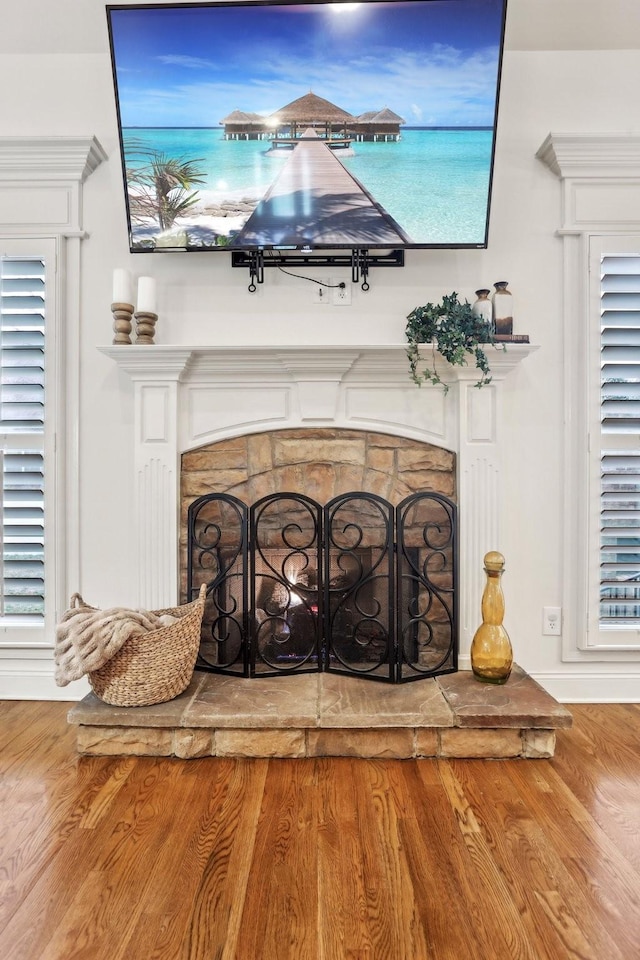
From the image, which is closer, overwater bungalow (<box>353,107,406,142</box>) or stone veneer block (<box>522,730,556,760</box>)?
stone veneer block (<box>522,730,556,760</box>)

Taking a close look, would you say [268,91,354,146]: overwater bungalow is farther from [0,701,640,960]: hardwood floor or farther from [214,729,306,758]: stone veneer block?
[0,701,640,960]: hardwood floor

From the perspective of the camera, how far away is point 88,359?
2.60m

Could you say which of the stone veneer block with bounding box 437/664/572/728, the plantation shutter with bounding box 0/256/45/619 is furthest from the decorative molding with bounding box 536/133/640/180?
the plantation shutter with bounding box 0/256/45/619

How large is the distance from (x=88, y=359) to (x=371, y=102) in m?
1.52

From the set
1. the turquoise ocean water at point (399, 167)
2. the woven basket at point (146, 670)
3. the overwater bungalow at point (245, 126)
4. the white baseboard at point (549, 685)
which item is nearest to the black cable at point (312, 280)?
the turquoise ocean water at point (399, 167)

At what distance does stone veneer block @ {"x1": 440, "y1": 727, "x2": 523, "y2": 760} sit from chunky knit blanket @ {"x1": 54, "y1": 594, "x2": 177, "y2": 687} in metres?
1.11

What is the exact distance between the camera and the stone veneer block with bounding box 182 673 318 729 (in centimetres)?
203

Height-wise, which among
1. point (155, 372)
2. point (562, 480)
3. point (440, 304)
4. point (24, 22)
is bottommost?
point (562, 480)

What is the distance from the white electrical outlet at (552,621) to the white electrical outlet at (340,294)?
155cm

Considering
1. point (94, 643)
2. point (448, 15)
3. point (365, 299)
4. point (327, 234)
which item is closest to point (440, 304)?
point (365, 299)

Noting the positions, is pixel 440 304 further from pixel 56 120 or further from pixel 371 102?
pixel 56 120

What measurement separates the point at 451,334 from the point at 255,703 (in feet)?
5.04

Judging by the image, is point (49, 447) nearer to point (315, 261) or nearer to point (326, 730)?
point (315, 261)

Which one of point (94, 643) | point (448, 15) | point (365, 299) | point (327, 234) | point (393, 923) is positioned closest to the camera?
point (393, 923)
